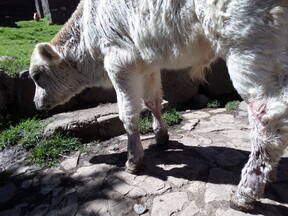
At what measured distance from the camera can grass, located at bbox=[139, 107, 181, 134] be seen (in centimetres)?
503

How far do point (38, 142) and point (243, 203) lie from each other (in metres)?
3.12

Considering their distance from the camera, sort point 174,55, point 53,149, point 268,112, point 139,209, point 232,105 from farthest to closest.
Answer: point 232,105 < point 53,149 < point 139,209 < point 174,55 < point 268,112

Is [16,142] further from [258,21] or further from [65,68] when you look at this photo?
[258,21]

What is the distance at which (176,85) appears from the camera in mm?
6113

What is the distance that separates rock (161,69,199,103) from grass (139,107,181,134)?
58 centimetres

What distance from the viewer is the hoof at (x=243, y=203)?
294cm

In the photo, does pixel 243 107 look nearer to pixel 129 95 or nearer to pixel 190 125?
pixel 190 125

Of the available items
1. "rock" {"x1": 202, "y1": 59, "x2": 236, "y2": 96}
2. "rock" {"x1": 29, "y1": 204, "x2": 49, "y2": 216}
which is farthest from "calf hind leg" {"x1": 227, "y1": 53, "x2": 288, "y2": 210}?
"rock" {"x1": 202, "y1": 59, "x2": 236, "y2": 96}

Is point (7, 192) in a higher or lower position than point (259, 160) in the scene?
lower

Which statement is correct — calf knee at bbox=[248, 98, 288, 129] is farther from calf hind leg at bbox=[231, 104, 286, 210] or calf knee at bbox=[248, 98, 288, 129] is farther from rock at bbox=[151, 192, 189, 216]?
rock at bbox=[151, 192, 189, 216]

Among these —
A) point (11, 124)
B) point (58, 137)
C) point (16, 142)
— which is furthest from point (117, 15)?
point (11, 124)

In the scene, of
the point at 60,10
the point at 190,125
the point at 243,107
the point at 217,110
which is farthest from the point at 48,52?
the point at 60,10

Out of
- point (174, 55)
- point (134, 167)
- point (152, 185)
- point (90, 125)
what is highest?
point (174, 55)

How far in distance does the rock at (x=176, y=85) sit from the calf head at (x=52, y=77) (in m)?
2.19
